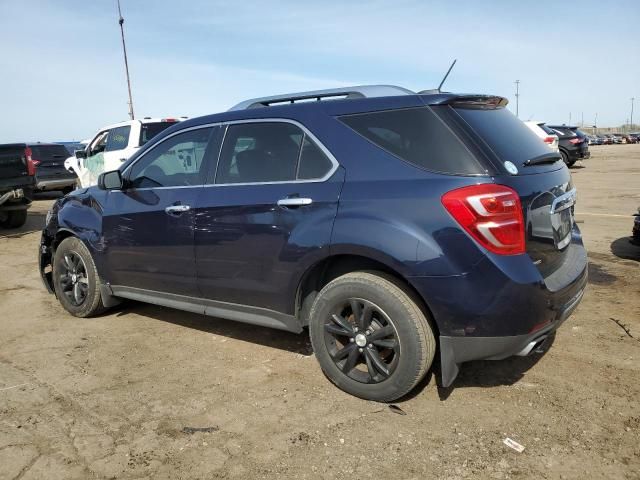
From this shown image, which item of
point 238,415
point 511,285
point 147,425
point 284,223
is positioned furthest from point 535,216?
point 147,425

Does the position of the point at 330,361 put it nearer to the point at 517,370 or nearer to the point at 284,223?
the point at 284,223

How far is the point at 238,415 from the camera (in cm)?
310

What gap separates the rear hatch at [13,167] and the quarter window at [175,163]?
6.73m

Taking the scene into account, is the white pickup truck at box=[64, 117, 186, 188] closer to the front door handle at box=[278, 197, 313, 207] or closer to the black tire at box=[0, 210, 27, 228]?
the black tire at box=[0, 210, 27, 228]

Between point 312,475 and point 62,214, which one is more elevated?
point 62,214

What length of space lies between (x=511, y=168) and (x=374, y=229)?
2.64ft

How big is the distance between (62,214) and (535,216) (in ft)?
13.6

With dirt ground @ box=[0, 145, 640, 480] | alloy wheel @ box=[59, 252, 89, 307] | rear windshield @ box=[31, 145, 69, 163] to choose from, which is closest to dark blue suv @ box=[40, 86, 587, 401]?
dirt ground @ box=[0, 145, 640, 480]

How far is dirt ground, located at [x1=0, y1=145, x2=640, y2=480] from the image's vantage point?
8.52 ft

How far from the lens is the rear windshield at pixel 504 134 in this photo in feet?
9.55

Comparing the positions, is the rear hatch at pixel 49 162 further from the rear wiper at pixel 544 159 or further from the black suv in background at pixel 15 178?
the rear wiper at pixel 544 159

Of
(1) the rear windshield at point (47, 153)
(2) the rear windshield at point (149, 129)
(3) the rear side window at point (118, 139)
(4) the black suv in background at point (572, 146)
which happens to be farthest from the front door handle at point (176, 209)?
(4) the black suv in background at point (572, 146)

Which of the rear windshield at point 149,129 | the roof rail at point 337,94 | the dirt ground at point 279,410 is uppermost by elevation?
the rear windshield at point 149,129

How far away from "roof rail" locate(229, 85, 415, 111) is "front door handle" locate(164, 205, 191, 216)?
0.85m
